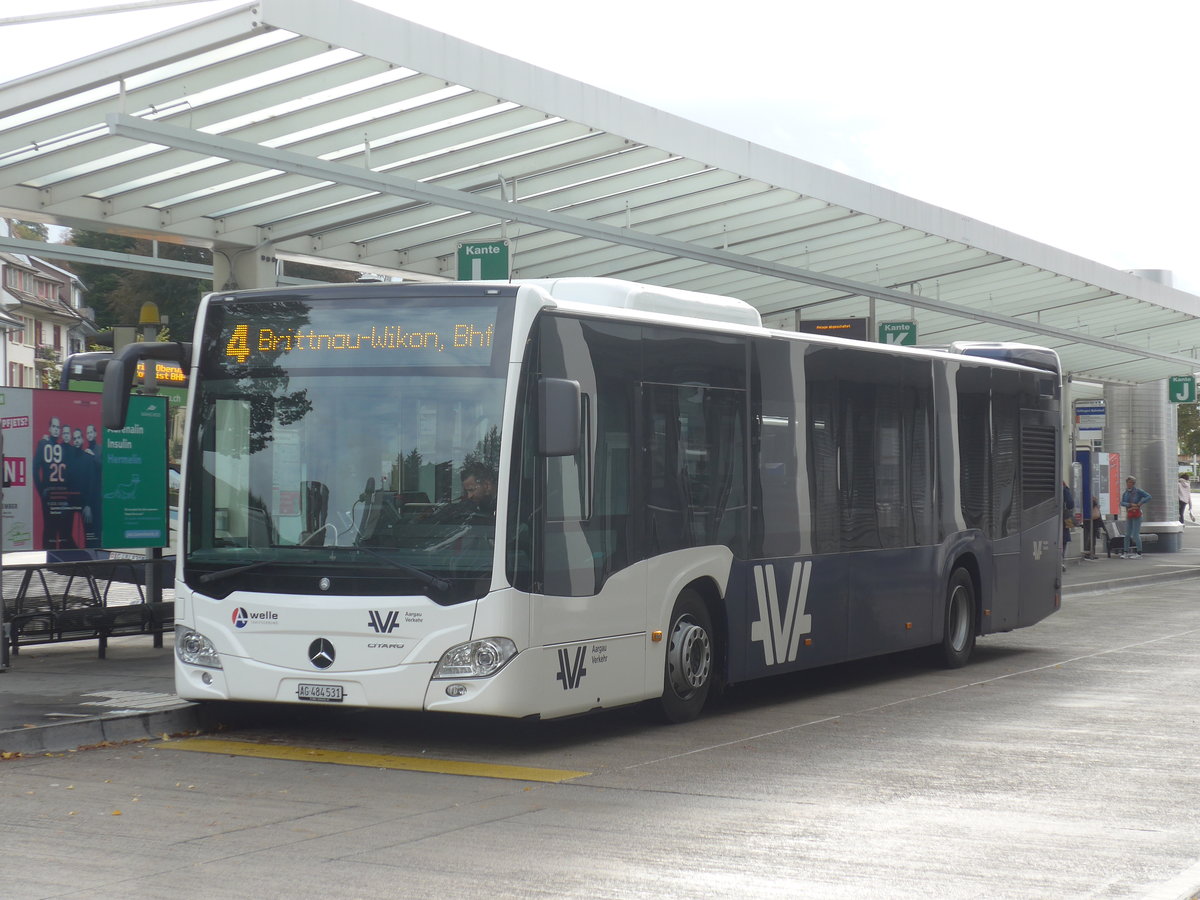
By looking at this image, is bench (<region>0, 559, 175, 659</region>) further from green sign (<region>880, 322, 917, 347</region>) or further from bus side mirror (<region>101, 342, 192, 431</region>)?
green sign (<region>880, 322, 917, 347</region>)

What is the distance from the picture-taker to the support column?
16.5 metres

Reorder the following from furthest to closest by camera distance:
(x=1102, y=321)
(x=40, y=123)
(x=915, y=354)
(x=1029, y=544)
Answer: (x=1102, y=321) < (x=1029, y=544) < (x=915, y=354) < (x=40, y=123)

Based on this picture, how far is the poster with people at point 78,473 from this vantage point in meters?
14.0

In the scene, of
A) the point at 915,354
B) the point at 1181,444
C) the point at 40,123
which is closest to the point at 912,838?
the point at 915,354

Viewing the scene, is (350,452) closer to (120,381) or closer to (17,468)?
(120,381)

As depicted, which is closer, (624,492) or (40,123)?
(624,492)

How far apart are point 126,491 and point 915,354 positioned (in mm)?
7143

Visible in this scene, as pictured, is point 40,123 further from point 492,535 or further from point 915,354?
point 915,354

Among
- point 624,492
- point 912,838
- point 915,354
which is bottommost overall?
point 912,838

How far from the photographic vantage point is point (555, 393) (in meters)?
9.58

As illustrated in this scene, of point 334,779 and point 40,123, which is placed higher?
point 40,123

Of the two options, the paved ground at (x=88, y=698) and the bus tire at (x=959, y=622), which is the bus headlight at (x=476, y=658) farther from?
the bus tire at (x=959, y=622)

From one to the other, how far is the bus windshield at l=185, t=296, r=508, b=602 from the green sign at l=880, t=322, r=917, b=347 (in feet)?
53.4

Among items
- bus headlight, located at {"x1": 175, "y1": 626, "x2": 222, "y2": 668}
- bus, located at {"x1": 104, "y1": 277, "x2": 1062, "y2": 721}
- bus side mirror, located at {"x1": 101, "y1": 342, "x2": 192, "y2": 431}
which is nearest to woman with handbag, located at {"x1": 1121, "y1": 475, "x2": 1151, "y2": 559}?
bus, located at {"x1": 104, "y1": 277, "x2": 1062, "y2": 721}
